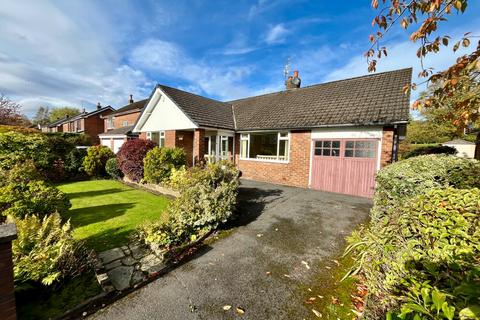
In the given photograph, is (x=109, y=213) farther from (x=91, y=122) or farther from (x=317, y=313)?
(x=91, y=122)

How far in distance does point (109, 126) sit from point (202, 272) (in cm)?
3089

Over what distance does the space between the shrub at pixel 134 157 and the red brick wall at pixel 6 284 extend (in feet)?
30.0

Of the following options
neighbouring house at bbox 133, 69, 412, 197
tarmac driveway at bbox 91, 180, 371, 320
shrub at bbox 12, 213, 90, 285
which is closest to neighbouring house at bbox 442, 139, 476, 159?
neighbouring house at bbox 133, 69, 412, 197

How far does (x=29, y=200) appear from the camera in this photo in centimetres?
467

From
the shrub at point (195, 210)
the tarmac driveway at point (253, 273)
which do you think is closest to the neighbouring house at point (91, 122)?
the shrub at point (195, 210)

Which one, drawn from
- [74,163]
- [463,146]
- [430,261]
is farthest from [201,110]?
[463,146]

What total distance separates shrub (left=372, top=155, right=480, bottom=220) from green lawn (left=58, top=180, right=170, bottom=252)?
5.50 meters

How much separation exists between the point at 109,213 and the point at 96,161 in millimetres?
8226

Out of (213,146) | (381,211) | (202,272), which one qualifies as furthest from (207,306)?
(213,146)

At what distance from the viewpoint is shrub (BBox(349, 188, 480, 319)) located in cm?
113

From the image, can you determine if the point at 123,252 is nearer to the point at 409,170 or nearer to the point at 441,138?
the point at 409,170

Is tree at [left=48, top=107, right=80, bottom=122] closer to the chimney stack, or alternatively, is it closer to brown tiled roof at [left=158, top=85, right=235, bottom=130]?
brown tiled roof at [left=158, top=85, right=235, bottom=130]

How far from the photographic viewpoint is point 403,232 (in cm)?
207

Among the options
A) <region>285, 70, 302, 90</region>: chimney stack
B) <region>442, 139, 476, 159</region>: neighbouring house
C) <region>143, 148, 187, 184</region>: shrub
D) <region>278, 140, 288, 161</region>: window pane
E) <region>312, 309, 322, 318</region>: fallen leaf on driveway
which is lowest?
<region>312, 309, 322, 318</region>: fallen leaf on driveway
